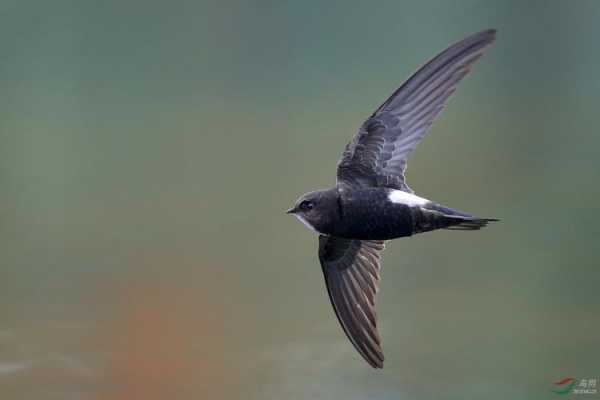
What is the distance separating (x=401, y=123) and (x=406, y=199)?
0.15 m

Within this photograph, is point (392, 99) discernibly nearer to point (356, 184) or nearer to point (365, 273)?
point (356, 184)

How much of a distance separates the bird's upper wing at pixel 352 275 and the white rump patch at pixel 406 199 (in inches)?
7.4

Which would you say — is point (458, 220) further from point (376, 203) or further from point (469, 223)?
point (376, 203)

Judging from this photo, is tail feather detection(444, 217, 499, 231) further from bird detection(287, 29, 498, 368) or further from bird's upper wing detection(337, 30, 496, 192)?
bird's upper wing detection(337, 30, 496, 192)

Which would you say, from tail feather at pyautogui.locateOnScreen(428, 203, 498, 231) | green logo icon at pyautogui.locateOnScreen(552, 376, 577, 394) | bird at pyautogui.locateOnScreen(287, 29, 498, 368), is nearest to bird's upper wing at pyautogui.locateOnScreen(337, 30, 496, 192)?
bird at pyautogui.locateOnScreen(287, 29, 498, 368)

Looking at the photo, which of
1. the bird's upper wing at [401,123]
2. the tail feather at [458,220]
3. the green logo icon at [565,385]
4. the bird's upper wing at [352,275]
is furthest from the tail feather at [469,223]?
the green logo icon at [565,385]

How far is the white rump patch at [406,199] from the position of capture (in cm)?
111

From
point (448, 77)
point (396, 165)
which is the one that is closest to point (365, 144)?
point (396, 165)

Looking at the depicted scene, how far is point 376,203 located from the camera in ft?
3.68

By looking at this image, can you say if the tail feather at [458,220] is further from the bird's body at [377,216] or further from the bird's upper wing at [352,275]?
the bird's upper wing at [352,275]

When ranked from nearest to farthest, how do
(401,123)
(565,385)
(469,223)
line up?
(469,223)
(401,123)
(565,385)

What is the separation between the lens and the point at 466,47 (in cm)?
116

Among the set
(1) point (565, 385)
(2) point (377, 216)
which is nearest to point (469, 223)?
(2) point (377, 216)

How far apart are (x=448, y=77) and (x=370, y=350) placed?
1.52ft
